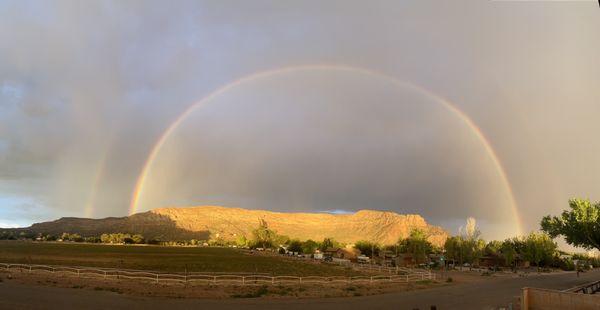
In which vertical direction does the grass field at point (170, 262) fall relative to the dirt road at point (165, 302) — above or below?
below

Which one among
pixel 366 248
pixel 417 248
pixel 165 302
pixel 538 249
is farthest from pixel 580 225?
pixel 366 248

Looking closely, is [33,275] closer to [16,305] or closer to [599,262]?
[16,305]

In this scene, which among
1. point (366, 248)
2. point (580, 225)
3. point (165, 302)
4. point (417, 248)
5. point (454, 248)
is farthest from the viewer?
point (366, 248)

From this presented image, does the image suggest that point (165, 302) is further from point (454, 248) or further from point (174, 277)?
point (454, 248)

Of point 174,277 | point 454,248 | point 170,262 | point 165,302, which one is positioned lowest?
point 170,262

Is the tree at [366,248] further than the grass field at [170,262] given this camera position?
Yes

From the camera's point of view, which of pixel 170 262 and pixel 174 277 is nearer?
pixel 174 277

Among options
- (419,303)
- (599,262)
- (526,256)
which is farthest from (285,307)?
(599,262)

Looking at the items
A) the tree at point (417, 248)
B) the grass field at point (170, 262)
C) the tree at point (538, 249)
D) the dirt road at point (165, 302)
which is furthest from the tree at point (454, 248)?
the dirt road at point (165, 302)

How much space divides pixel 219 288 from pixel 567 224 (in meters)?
36.8

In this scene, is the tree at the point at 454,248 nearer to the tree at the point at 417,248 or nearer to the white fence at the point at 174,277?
the tree at the point at 417,248

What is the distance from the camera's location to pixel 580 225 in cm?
4622

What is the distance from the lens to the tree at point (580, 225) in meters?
45.3

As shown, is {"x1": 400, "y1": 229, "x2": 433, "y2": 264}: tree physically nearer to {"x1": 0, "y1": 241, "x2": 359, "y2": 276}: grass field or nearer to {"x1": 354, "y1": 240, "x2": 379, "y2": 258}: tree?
{"x1": 0, "y1": 241, "x2": 359, "y2": 276}: grass field
